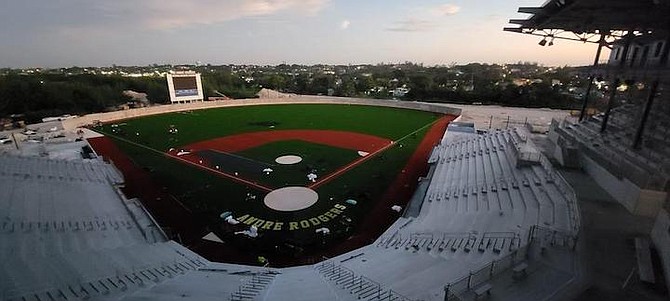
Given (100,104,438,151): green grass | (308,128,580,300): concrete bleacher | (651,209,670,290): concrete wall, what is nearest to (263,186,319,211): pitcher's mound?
(308,128,580,300): concrete bleacher

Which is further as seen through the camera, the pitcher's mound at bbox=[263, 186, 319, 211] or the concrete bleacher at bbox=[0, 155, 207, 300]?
the pitcher's mound at bbox=[263, 186, 319, 211]

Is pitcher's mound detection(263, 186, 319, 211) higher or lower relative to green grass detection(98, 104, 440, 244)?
higher

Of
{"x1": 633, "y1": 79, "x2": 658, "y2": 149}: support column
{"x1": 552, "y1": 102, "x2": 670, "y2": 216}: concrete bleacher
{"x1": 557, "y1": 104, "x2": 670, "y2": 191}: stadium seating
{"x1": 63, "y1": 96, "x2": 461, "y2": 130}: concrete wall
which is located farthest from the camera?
{"x1": 63, "y1": 96, "x2": 461, "y2": 130}: concrete wall

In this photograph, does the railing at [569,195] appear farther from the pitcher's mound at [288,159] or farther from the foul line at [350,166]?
the pitcher's mound at [288,159]

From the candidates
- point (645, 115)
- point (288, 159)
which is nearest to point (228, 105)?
point (288, 159)

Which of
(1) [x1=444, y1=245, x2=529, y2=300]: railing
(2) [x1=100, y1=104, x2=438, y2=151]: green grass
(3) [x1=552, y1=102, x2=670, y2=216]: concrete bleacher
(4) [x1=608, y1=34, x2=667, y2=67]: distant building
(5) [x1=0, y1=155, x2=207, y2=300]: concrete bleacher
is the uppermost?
(4) [x1=608, y1=34, x2=667, y2=67]: distant building

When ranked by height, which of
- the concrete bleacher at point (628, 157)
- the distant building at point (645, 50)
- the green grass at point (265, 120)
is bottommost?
the green grass at point (265, 120)

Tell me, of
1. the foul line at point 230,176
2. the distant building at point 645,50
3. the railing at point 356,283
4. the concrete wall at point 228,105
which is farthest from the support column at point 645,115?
the concrete wall at point 228,105

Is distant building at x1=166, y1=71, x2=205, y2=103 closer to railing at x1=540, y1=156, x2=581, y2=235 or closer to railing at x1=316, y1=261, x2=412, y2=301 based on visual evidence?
railing at x1=316, y1=261, x2=412, y2=301

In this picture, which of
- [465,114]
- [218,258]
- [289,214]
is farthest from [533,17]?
[465,114]
